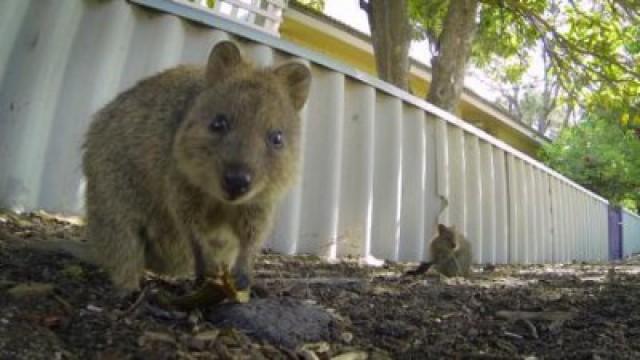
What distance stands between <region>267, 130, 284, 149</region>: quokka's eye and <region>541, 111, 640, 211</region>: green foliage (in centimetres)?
2638

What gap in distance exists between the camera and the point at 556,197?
15.5 metres

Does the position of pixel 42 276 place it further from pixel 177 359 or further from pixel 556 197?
pixel 556 197

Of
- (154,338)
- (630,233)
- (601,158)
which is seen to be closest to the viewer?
(154,338)

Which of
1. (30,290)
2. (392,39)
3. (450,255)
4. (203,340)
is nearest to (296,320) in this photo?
(203,340)

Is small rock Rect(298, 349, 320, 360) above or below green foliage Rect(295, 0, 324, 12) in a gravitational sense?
below

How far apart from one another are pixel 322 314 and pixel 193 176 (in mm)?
870

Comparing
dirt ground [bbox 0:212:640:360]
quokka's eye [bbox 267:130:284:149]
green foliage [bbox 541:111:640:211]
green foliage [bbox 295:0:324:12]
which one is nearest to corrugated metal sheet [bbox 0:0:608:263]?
dirt ground [bbox 0:212:640:360]

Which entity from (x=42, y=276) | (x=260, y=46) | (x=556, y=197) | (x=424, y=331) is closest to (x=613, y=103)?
(x=556, y=197)

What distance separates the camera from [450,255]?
22.2ft

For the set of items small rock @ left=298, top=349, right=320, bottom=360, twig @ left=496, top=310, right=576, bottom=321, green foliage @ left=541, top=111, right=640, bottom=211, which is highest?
green foliage @ left=541, top=111, right=640, bottom=211

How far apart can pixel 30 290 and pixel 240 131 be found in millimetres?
1122

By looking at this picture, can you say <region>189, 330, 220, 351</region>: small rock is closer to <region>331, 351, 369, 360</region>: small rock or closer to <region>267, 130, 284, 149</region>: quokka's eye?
<region>331, 351, 369, 360</region>: small rock

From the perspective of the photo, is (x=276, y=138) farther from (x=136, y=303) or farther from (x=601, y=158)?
(x=601, y=158)

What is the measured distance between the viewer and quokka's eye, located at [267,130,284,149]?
3887 mm
